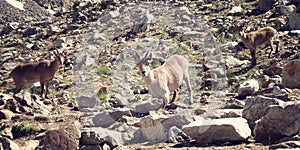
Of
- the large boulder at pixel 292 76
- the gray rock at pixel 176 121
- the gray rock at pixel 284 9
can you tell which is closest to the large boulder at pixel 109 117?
the gray rock at pixel 176 121

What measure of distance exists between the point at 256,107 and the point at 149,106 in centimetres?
313

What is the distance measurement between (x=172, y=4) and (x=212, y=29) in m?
5.72

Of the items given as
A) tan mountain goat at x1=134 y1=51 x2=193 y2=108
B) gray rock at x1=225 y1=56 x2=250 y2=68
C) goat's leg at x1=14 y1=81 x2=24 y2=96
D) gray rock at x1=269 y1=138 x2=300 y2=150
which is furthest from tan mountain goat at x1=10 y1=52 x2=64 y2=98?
gray rock at x1=269 y1=138 x2=300 y2=150

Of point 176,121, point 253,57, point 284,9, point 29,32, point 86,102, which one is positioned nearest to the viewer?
point 176,121

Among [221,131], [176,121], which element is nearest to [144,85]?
[176,121]

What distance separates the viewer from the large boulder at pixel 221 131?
9391 millimetres

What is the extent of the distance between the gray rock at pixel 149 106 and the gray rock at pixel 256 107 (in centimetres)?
284

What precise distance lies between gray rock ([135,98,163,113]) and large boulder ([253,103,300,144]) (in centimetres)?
370

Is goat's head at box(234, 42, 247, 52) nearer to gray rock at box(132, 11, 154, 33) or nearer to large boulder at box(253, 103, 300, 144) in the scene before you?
gray rock at box(132, 11, 154, 33)

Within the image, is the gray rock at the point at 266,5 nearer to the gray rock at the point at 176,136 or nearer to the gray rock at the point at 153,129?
the gray rock at the point at 153,129

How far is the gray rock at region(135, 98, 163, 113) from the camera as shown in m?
12.6

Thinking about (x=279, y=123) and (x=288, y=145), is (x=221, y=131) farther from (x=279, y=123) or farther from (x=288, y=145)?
(x=288, y=145)

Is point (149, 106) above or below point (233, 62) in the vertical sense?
below

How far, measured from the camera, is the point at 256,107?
33.1 feet
